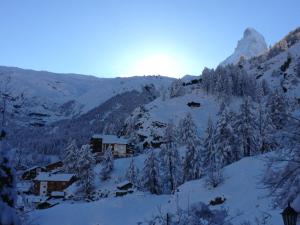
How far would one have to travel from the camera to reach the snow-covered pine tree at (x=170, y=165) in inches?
2808

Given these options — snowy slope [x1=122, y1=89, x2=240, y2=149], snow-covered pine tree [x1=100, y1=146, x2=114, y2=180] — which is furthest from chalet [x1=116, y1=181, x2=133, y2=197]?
snowy slope [x1=122, y1=89, x2=240, y2=149]

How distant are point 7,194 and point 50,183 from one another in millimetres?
93517

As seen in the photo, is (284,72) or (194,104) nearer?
(194,104)

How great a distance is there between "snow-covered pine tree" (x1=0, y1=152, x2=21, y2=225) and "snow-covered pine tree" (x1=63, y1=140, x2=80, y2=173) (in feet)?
297

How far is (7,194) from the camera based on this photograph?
604 centimetres

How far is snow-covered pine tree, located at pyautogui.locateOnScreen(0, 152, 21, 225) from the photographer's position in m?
5.72

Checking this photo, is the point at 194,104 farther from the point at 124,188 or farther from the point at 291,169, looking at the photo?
the point at 291,169

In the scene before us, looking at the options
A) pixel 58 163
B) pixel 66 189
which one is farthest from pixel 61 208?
pixel 58 163

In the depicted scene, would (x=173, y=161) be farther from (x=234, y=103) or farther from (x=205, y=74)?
(x=205, y=74)

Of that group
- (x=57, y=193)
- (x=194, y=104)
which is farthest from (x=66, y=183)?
(x=194, y=104)

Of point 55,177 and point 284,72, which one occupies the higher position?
point 284,72

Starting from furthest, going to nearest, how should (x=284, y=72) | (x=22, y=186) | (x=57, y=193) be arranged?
(x=284, y=72), (x=57, y=193), (x=22, y=186)

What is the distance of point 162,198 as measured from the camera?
6019 centimetres

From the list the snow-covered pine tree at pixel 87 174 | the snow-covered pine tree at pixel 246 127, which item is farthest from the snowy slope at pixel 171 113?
the snow-covered pine tree at pixel 246 127
